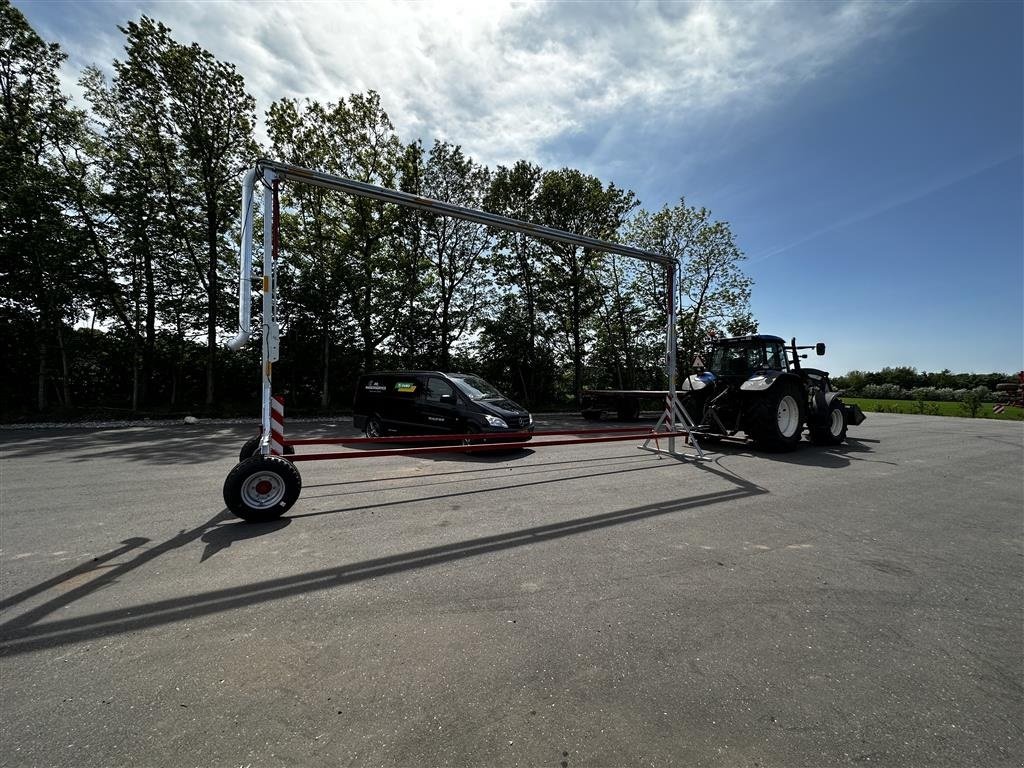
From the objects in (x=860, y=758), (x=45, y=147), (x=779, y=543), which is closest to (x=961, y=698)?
(x=860, y=758)

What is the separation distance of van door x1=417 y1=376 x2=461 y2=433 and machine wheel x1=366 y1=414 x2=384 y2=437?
4.42 ft

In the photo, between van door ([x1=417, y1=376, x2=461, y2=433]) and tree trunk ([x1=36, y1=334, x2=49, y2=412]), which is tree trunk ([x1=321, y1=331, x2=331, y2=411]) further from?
van door ([x1=417, y1=376, x2=461, y2=433])

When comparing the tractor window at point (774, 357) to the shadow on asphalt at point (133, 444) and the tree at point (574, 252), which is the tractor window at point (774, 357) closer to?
the shadow on asphalt at point (133, 444)

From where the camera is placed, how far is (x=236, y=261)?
18.4m

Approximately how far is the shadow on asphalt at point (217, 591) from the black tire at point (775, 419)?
15.1 ft

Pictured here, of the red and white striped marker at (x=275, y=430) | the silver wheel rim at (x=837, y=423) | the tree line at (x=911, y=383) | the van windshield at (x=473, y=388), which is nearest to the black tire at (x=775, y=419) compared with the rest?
the silver wheel rim at (x=837, y=423)

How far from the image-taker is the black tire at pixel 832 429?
9.15 m

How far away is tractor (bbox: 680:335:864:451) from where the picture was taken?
26.8 feet

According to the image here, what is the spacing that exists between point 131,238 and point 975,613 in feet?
74.1

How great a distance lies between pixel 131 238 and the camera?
1551 cm

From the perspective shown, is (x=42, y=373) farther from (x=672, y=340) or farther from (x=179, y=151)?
(x=672, y=340)

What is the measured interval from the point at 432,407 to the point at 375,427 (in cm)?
191

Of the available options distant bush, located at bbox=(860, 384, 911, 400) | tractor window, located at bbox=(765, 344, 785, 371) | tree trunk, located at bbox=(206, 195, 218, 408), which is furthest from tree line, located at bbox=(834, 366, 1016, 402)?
tree trunk, located at bbox=(206, 195, 218, 408)

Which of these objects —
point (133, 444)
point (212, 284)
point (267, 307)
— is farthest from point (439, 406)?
point (212, 284)
